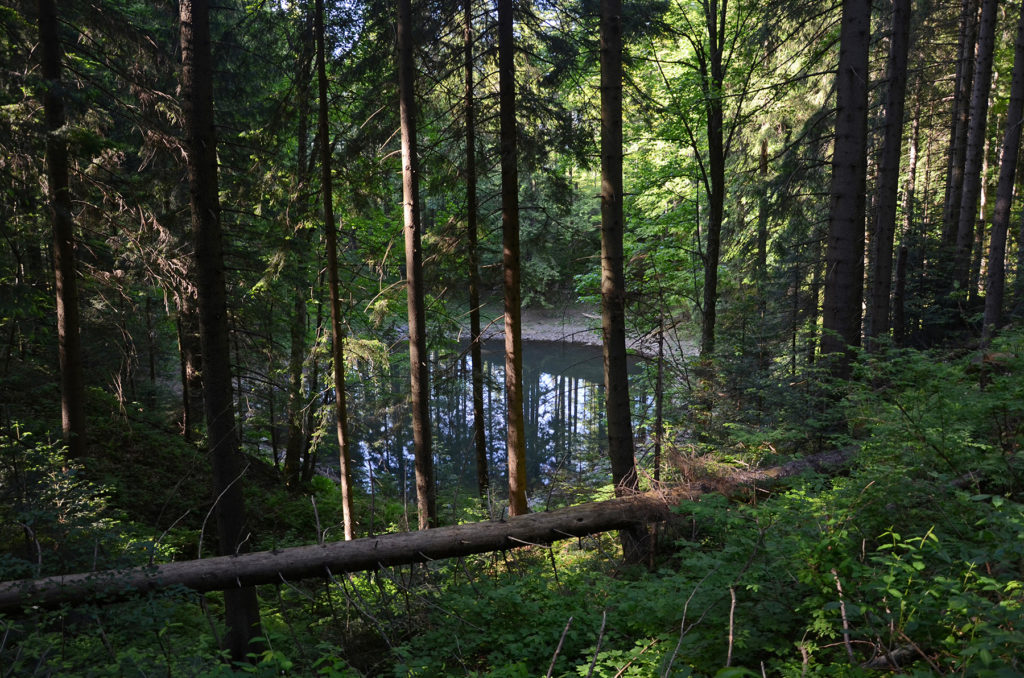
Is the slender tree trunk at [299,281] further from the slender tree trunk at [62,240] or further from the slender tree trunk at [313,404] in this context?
the slender tree trunk at [62,240]

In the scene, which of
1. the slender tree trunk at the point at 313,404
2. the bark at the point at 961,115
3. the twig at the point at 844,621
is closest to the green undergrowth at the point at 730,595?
the twig at the point at 844,621

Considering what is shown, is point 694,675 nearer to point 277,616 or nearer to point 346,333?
point 277,616

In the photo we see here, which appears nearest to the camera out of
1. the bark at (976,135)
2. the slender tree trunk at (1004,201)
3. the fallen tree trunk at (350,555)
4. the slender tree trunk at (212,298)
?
Result: the fallen tree trunk at (350,555)

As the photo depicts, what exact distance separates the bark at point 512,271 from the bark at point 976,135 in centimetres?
961

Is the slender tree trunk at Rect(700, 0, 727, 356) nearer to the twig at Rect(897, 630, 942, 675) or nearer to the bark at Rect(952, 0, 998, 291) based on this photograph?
the bark at Rect(952, 0, 998, 291)

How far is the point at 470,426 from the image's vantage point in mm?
24406

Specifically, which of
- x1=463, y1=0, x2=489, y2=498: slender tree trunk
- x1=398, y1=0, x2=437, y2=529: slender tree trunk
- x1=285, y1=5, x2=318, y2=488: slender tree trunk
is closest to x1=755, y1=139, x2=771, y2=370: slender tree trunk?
x1=463, y1=0, x2=489, y2=498: slender tree trunk

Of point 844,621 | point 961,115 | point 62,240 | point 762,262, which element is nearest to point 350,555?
point 844,621

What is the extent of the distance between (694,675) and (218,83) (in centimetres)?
1580

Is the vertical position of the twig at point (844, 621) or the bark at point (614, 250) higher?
the bark at point (614, 250)

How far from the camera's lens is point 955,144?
15.5m

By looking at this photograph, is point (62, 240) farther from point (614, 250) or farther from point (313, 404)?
point (614, 250)

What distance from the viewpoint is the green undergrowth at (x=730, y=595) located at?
9.71 ft

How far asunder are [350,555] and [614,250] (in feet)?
14.6
